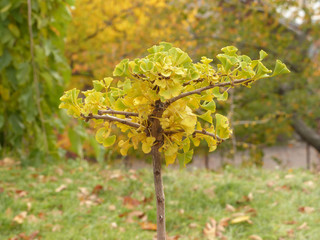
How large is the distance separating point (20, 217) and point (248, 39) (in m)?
6.02

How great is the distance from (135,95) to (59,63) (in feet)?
8.86

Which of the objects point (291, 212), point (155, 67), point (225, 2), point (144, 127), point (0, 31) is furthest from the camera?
point (225, 2)

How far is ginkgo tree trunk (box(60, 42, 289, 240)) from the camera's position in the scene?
103 centimetres

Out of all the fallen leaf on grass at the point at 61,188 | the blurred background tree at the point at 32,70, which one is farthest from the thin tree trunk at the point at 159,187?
the blurred background tree at the point at 32,70

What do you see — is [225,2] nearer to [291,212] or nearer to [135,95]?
[291,212]

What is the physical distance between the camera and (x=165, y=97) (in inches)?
39.1

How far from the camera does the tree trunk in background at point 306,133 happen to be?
286 inches

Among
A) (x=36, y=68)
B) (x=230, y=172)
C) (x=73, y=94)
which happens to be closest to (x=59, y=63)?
(x=36, y=68)

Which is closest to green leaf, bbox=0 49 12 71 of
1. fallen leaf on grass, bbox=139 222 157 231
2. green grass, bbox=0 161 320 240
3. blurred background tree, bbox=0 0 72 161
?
blurred background tree, bbox=0 0 72 161

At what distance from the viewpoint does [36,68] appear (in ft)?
10.9

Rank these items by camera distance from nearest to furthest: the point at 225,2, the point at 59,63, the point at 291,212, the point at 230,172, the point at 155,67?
the point at 155,67, the point at 291,212, the point at 59,63, the point at 230,172, the point at 225,2

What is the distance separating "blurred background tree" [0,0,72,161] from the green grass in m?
0.44

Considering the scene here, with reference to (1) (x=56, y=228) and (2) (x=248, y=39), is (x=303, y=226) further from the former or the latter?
(2) (x=248, y=39)

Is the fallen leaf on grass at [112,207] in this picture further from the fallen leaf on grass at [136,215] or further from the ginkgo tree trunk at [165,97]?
the ginkgo tree trunk at [165,97]
